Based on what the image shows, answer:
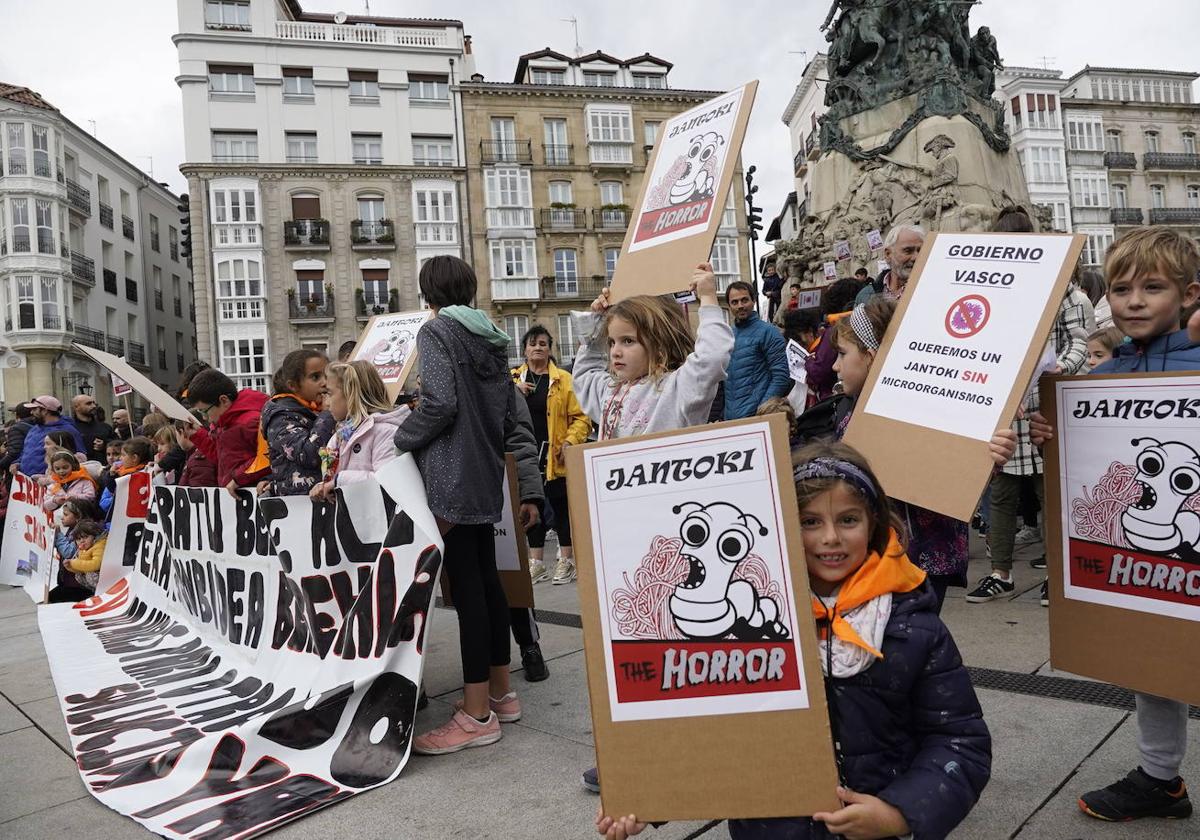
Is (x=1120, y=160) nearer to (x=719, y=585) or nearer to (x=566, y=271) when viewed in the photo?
(x=566, y=271)

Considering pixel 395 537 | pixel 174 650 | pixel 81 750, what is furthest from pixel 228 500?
pixel 395 537

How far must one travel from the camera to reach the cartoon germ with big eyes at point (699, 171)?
2756mm

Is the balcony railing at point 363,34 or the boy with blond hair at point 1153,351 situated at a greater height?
the balcony railing at point 363,34

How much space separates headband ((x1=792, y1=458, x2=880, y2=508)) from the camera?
1741 mm

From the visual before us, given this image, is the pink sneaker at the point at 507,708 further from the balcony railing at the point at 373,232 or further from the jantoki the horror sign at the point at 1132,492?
the balcony railing at the point at 373,232

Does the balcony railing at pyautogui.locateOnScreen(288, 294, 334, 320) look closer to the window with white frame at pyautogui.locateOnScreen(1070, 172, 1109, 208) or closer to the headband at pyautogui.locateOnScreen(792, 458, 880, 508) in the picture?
the headband at pyautogui.locateOnScreen(792, 458, 880, 508)

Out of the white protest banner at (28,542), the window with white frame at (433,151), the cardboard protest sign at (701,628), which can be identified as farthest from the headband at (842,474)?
the window with white frame at (433,151)

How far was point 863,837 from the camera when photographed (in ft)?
4.95

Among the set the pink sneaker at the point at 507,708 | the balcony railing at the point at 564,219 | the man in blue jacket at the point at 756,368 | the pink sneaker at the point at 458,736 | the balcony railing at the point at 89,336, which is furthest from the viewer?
the balcony railing at the point at 564,219

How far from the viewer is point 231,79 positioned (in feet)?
118

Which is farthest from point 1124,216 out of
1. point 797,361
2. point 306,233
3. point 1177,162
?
point 797,361

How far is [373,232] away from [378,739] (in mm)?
35814

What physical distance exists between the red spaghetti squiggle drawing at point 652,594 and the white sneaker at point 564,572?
186 inches

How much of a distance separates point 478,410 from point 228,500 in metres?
2.20
